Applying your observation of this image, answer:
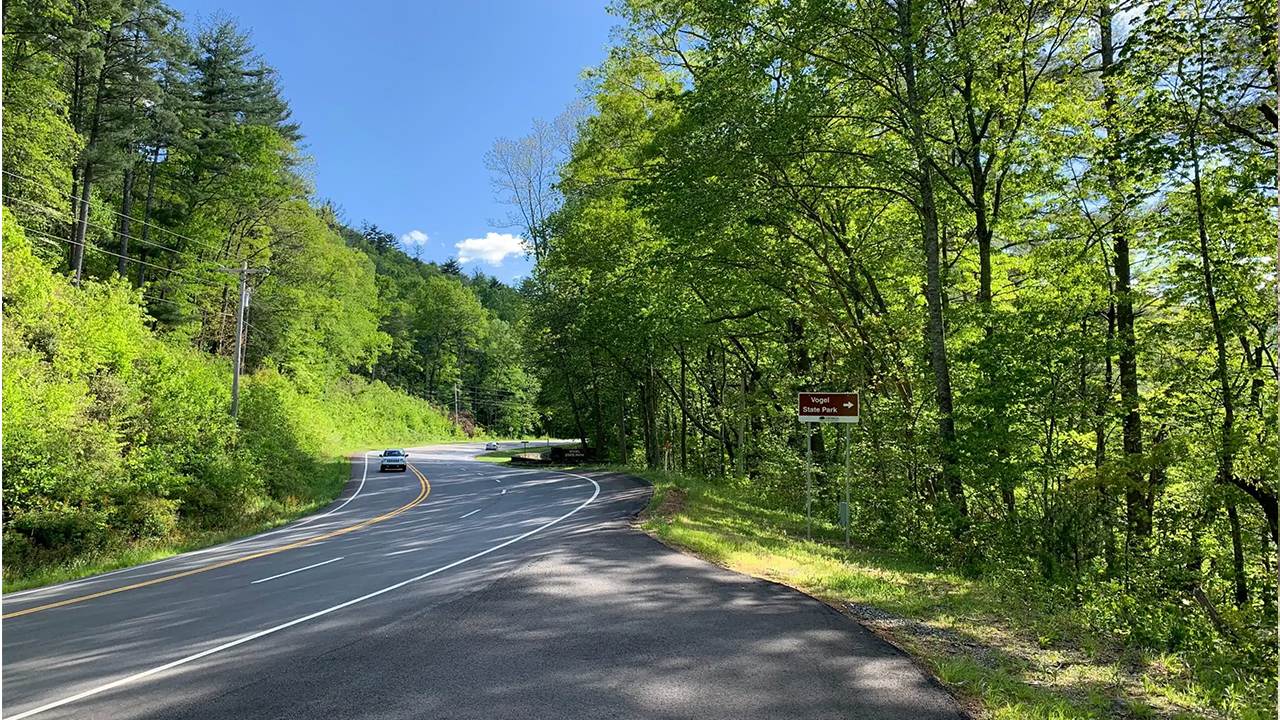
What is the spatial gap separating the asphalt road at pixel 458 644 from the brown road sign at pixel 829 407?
3839 millimetres

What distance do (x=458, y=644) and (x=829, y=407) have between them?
8532mm

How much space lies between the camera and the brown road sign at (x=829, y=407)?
509 inches

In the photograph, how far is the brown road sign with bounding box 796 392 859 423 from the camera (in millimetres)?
12938

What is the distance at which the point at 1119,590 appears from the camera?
983 cm

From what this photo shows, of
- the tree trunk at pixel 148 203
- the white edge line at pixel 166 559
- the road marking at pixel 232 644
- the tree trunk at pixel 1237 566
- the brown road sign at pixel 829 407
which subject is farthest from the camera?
the tree trunk at pixel 148 203

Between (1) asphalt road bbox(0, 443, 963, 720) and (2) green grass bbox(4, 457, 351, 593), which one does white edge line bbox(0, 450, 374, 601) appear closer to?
(1) asphalt road bbox(0, 443, 963, 720)

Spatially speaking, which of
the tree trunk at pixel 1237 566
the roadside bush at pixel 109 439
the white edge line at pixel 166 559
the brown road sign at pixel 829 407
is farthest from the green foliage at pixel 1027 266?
the roadside bush at pixel 109 439

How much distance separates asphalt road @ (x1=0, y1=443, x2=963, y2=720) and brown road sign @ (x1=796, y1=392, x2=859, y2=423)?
384 centimetres

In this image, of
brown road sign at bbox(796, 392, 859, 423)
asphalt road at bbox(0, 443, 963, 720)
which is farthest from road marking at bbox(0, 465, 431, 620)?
brown road sign at bbox(796, 392, 859, 423)

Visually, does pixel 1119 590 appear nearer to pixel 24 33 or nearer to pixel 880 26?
pixel 880 26

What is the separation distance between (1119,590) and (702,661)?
729 centimetres

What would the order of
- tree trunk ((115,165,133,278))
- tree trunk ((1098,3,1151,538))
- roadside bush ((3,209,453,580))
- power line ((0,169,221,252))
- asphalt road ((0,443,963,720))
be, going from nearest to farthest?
1. asphalt road ((0,443,963,720))
2. tree trunk ((1098,3,1151,538))
3. roadside bush ((3,209,453,580))
4. power line ((0,169,221,252))
5. tree trunk ((115,165,133,278))

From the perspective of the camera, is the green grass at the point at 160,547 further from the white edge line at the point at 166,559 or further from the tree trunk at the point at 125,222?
the tree trunk at the point at 125,222

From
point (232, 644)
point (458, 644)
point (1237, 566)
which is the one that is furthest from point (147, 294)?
point (1237, 566)
